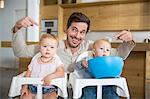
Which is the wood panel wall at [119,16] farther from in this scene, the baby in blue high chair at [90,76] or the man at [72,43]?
the baby in blue high chair at [90,76]

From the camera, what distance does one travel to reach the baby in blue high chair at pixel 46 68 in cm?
123

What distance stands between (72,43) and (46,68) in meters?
0.31

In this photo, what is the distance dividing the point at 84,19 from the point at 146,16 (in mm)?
1269

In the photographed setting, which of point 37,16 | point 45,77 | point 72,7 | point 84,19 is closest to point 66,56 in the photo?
point 84,19

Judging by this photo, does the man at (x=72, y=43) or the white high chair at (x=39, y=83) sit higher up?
the man at (x=72, y=43)

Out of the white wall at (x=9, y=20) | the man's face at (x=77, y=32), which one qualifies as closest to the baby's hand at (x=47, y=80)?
the man's face at (x=77, y=32)

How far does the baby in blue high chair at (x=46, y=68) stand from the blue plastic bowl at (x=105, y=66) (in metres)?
0.16

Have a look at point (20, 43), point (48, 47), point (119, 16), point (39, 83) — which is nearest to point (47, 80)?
point (39, 83)

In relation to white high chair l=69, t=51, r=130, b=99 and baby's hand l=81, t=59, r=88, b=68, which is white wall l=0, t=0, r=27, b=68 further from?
white high chair l=69, t=51, r=130, b=99

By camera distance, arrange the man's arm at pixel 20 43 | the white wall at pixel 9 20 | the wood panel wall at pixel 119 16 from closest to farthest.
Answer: the man's arm at pixel 20 43, the wood panel wall at pixel 119 16, the white wall at pixel 9 20

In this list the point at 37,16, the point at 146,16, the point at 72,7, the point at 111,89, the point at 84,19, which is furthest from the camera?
the point at 37,16

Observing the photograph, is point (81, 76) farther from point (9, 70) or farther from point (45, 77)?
point (9, 70)

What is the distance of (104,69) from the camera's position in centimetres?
113

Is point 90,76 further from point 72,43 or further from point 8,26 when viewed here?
point 8,26
